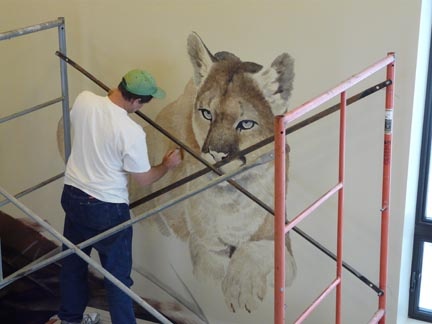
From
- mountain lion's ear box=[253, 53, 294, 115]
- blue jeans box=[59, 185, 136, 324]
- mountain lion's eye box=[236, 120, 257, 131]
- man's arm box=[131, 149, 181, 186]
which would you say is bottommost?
blue jeans box=[59, 185, 136, 324]

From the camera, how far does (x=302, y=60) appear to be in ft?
10.2

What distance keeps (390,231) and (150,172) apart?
112 centimetres

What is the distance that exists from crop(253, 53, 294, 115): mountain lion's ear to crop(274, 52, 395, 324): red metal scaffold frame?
496 mm

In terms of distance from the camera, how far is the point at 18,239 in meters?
4.19

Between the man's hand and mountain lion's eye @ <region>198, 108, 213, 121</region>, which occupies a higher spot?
mountain lion's eye @ <region>198, 108, 213, 121</region>

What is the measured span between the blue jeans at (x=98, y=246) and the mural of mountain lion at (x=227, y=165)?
425mm

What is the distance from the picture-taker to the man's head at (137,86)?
304cm

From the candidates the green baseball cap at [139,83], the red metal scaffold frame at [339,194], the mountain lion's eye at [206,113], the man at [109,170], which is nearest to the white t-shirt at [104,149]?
the man at [109,170]

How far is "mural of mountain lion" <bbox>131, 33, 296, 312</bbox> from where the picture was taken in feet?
10.8

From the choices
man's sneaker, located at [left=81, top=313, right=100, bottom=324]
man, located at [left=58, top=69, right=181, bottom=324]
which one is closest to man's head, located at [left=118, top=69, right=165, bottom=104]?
man, located at [left=58, top=69, right=181, bottom=324]

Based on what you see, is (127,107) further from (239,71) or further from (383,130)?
(383,130)

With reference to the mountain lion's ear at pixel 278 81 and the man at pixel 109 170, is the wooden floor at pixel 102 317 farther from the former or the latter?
the mountain lion's ear at pixel 278 81

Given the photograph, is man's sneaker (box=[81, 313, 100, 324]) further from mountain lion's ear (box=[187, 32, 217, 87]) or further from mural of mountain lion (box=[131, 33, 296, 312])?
mountain lion's ear (box=[187, 32, 217, 87])

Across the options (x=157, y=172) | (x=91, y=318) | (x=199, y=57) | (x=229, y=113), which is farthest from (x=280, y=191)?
(x=91, y=318)
